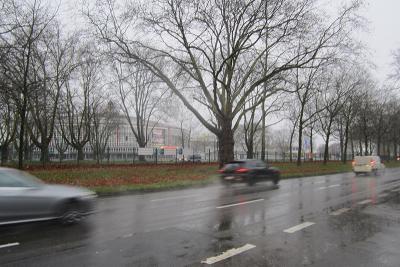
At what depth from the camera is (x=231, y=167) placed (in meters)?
20.5

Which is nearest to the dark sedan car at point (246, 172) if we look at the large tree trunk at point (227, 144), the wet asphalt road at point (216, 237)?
the wet asphalt road at point (216, 237)

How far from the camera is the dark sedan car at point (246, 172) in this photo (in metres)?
20.0

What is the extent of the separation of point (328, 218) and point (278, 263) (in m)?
4.56

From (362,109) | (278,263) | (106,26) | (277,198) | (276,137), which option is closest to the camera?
(278,263)

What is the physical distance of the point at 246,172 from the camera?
788 inches

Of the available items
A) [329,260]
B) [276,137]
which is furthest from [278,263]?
[276,137]

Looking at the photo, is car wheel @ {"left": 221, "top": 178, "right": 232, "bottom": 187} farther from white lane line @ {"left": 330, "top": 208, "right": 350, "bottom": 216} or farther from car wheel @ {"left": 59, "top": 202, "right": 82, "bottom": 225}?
car wheel @ {"left": 59, "top": 202, "right": 82, "bottom": 225}

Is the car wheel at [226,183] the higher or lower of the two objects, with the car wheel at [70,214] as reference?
lower

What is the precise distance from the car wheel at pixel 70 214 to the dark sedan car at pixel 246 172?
1167cm

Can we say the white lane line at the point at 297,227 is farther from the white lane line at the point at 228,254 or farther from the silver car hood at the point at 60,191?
the silver car hood at the point at 60,191

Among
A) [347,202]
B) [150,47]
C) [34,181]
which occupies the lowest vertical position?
[347,202]

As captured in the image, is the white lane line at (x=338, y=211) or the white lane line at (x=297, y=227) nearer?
the white lane line at (x=297, y=227)

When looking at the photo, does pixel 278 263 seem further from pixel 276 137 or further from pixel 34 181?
pixel 276 137

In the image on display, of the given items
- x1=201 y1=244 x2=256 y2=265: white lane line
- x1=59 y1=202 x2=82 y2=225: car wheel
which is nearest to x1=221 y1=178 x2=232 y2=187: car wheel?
x1=59 y1=202 x2=82 y2=225: car wheel
